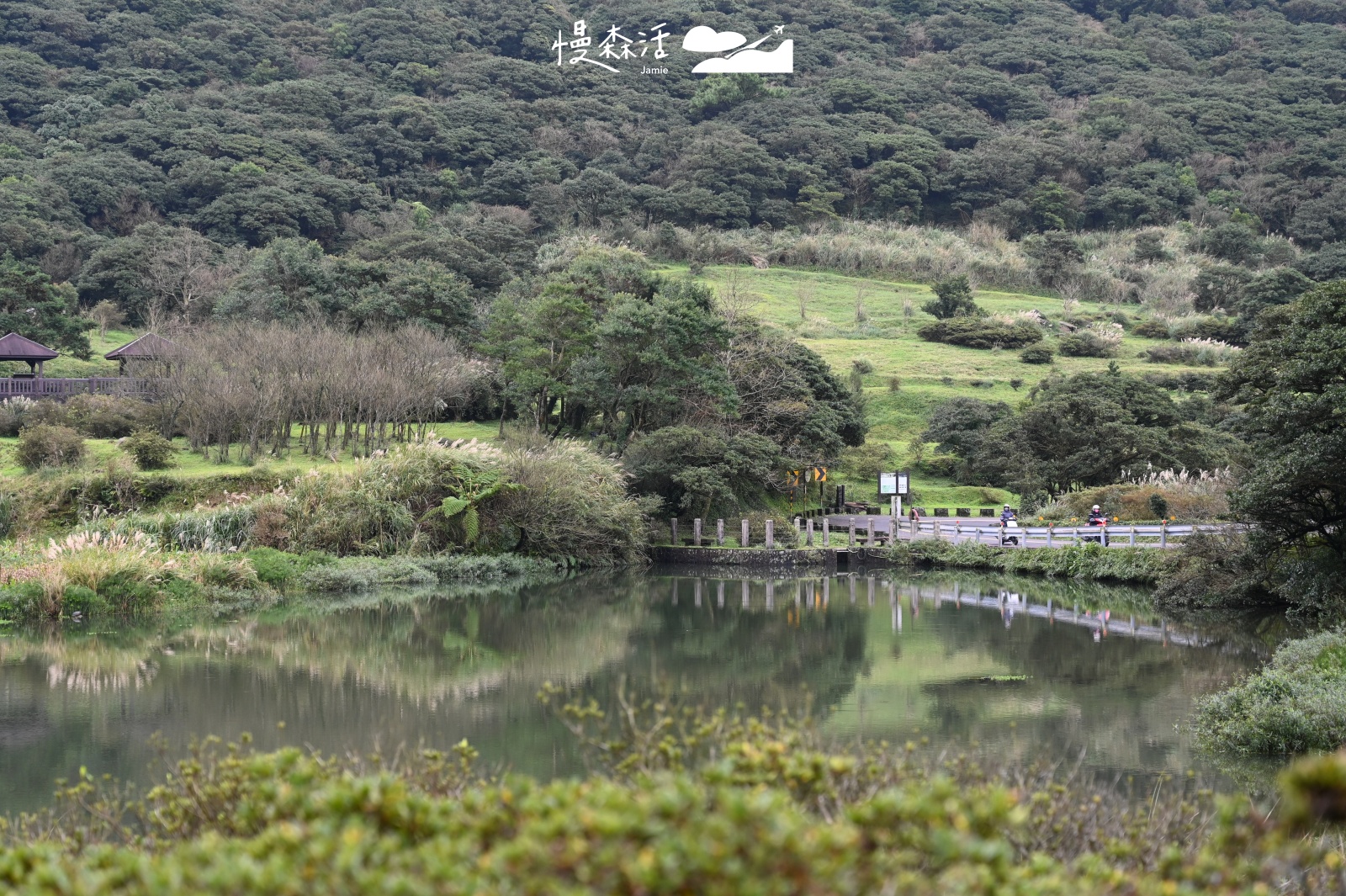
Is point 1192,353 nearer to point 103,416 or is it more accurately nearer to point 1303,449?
Result: point 1303,449

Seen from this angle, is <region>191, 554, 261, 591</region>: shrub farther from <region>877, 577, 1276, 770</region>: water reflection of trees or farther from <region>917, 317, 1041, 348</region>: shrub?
<region>917, 317, 1041, 348</region>: shrub

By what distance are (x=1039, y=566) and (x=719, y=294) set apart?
30124 mm

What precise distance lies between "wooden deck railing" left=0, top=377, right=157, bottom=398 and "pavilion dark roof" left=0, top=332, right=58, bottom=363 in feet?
2.41

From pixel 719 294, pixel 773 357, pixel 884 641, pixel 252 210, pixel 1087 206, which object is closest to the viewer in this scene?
pixel 884 641

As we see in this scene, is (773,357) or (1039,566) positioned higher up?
(773,357)

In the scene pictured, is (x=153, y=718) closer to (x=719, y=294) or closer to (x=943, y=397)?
(x=943, y=397)

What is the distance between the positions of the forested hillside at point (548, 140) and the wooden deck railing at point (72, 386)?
7659 millimetres

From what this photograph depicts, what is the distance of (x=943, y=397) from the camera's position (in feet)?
172

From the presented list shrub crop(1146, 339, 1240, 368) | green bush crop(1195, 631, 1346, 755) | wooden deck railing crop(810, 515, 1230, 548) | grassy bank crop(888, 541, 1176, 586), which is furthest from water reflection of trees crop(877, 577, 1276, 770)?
shrub crop(1146, 339, 1240, 368)

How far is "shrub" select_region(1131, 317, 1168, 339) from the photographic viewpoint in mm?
63188

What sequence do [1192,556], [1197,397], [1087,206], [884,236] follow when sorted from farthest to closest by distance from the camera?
1. [1087,206]
2. [884,236]
3. [1197,397]
4. [1192,556]

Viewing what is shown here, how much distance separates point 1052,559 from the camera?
32.0 m

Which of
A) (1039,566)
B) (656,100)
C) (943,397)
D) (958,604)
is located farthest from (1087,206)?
(958,604)

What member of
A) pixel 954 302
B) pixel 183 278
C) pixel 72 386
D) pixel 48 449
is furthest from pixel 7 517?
pixel 954 302
